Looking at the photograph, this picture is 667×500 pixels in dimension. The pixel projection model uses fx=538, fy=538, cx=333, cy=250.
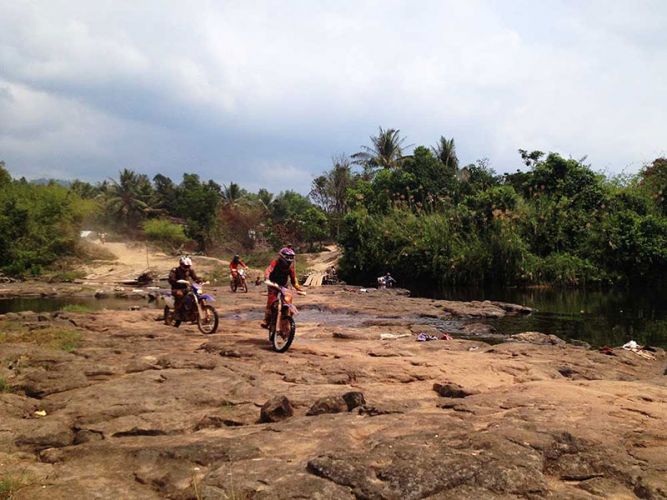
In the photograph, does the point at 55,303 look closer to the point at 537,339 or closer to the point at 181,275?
the point at 181,275

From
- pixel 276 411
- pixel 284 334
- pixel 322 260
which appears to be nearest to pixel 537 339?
pixel 284 334

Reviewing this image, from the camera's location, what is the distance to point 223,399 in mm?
6426

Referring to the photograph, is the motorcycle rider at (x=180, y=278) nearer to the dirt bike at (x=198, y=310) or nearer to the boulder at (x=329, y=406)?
the dirt bike at (x=198, y=310)

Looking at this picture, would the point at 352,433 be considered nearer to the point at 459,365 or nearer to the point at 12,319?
the point at 459,365

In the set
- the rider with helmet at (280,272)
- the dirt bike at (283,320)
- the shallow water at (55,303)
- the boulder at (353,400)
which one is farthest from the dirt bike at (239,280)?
the boulder at (353,400)

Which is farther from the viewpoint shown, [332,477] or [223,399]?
[223,399]

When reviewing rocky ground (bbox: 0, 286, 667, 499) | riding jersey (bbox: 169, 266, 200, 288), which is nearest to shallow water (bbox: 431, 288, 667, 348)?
rocky ground (bbox: 0, 286, 667, 499)

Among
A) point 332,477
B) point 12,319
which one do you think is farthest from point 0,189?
point 332,477

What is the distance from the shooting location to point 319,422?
526 cm

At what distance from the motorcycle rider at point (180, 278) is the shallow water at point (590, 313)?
9063mm

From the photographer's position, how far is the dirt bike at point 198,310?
477 inches

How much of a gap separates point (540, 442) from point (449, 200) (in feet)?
123

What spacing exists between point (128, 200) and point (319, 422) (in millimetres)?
58458

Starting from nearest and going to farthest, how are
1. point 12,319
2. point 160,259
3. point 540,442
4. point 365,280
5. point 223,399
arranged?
point 540,442, point 223,399, point 12,319, point 365,280, point 160,259
